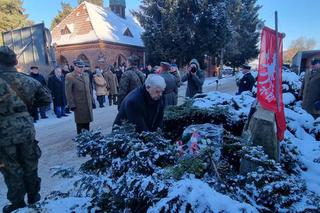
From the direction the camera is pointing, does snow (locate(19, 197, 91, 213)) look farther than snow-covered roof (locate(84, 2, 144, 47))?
No

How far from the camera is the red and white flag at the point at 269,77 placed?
2.70 metres

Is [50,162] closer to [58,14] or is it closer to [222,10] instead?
[222,10]

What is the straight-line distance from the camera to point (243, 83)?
7.85 m

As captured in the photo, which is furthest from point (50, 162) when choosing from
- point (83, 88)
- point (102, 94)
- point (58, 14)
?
point (58, 14)

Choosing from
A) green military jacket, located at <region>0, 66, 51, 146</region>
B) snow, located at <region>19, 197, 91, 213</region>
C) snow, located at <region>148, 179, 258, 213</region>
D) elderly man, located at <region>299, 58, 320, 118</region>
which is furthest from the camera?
elderly man, located at <region>299, 58, 320, 118</region>

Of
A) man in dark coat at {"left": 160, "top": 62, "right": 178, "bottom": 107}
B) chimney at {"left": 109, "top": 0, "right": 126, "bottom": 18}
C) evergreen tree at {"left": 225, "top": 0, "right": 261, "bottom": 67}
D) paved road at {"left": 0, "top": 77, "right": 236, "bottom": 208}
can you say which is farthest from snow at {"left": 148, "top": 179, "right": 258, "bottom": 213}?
chimney at {"left": 109, "top": 0, "right": 126, "bottom": 18}

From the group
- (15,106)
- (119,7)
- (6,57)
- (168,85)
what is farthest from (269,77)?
(119,7)

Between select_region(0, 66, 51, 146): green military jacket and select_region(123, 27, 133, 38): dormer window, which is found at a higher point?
select_region(123, 27, 133, 38): dormer window

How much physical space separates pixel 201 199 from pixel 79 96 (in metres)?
5.42

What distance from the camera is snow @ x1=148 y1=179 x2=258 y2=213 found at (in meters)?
1.41

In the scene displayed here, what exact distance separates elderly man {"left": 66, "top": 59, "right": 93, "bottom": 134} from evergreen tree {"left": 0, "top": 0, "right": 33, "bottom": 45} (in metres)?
22.4

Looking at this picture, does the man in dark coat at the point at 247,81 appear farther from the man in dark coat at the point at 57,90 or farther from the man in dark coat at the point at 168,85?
the man in dark coat at the point at 57,90

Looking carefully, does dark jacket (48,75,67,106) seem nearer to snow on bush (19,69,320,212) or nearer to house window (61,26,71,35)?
snow on bush (19,69,320,212)

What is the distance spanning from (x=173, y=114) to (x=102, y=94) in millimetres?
9651
